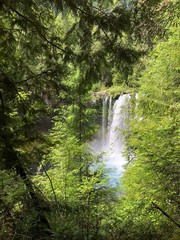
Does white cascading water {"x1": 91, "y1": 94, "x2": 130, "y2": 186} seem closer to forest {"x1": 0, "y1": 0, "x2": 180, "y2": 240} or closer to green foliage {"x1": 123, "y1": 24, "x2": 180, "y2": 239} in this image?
green foliage {"x1": 123, "y1": 24, "x2": 180, "y2": 239}

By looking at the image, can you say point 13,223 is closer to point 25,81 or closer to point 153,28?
point 25,81

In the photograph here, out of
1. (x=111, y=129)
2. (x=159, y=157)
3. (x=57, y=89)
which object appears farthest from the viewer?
(x=111, y=129)

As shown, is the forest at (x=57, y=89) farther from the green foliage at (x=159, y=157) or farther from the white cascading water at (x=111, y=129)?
the white cascading water at (x=111, y=129)

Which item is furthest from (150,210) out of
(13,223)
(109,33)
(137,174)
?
(109,33)

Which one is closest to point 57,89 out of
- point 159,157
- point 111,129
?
point 159,157

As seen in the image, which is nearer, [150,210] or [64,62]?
[64,62]

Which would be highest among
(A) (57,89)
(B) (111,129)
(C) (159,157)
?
(A) (57,89)

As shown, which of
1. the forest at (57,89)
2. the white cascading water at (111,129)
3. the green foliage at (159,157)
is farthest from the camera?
the white cascading water at (111,129)

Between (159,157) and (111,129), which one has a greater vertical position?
(159,157)

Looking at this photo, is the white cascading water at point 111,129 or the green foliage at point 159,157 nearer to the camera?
the green foliage at point 159,157

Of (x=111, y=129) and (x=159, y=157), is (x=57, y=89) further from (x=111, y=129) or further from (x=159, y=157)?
(x=111, y=129)

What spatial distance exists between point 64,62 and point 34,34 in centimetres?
55

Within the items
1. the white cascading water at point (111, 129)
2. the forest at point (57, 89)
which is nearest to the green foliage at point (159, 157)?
the forest at point (57, 89)

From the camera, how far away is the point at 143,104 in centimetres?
698
